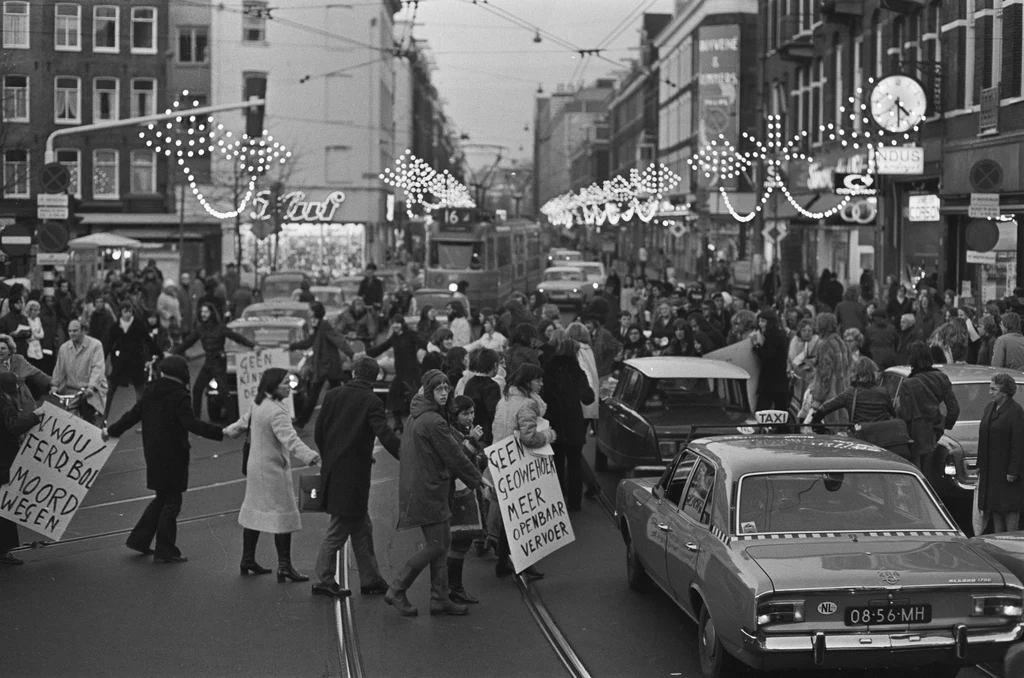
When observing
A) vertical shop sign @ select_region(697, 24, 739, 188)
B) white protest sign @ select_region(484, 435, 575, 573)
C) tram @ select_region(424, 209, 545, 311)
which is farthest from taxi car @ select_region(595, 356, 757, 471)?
vertical shop sign @ select_region(697, 24, 739, 188)

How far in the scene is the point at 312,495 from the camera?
10.9 m

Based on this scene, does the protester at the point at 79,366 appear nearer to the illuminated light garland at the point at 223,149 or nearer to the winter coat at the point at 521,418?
the winter coat at the point at 521,418

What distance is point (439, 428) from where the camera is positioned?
401 inches

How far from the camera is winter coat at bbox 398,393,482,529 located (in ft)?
33.1

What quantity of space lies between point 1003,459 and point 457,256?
33.6m

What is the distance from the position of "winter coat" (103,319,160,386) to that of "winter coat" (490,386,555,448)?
10251 mm

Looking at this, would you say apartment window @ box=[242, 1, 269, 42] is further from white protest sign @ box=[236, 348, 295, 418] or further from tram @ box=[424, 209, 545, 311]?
white protest sign @ box=[236, 348, 295, 418]

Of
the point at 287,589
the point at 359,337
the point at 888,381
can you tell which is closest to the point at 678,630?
the point at 287,589

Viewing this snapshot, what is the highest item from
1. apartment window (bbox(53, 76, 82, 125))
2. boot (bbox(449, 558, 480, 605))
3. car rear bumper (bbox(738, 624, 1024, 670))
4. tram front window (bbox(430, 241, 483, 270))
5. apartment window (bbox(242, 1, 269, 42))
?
apartment window (bbox(242, 1, 269, 42))

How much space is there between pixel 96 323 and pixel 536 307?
14.9 m

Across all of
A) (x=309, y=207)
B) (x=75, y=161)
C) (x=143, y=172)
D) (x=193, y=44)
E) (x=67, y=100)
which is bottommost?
(x=309, y=207)

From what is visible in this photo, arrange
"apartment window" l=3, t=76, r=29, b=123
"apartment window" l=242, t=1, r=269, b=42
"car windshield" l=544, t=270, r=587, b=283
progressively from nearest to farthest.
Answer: "car windshield" l=544, t=270, r=587, b=283 < "apartment window" l=3, t=76, r=29, b=123 < "apartment window" l=242, t=1, r=269, b=42

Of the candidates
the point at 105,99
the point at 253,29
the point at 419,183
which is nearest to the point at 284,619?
the point at 105,99

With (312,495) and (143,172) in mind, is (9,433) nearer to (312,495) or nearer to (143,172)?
(312,495)
